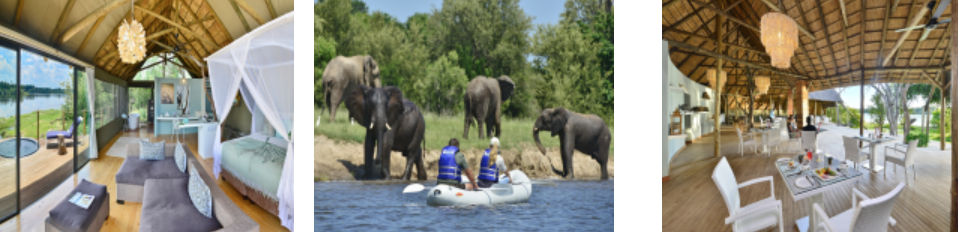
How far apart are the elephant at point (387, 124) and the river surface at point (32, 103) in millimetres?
3288

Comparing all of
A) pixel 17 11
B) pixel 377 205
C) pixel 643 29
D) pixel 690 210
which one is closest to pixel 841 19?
pixel 643 29

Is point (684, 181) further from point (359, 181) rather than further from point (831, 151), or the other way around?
point (359, 181)

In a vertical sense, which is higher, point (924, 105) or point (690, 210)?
point (924, 105)

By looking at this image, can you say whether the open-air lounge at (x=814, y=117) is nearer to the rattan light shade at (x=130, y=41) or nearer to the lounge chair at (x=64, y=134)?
the rattan light shade at (x=130, y=41)

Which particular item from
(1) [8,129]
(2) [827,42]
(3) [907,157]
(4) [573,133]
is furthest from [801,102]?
(1) [8,129]

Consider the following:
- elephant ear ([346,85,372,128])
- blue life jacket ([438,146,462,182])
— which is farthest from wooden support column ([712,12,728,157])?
elephant ear ([346,85,372,128])

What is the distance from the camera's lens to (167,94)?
9.67m

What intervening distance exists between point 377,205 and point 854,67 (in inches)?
163

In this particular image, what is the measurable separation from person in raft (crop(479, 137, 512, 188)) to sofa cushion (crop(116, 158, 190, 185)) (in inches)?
117

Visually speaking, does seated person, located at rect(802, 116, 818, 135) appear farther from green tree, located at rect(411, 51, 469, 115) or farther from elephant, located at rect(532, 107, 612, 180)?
green tree, located at rect(411, 51, 469, 115)

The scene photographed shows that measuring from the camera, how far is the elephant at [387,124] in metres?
3.55

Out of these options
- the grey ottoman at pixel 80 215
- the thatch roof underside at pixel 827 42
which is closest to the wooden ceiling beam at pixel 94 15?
the grey ottoman at pixel 80 215

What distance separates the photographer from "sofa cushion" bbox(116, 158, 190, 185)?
375cm

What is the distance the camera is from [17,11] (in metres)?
3.85
